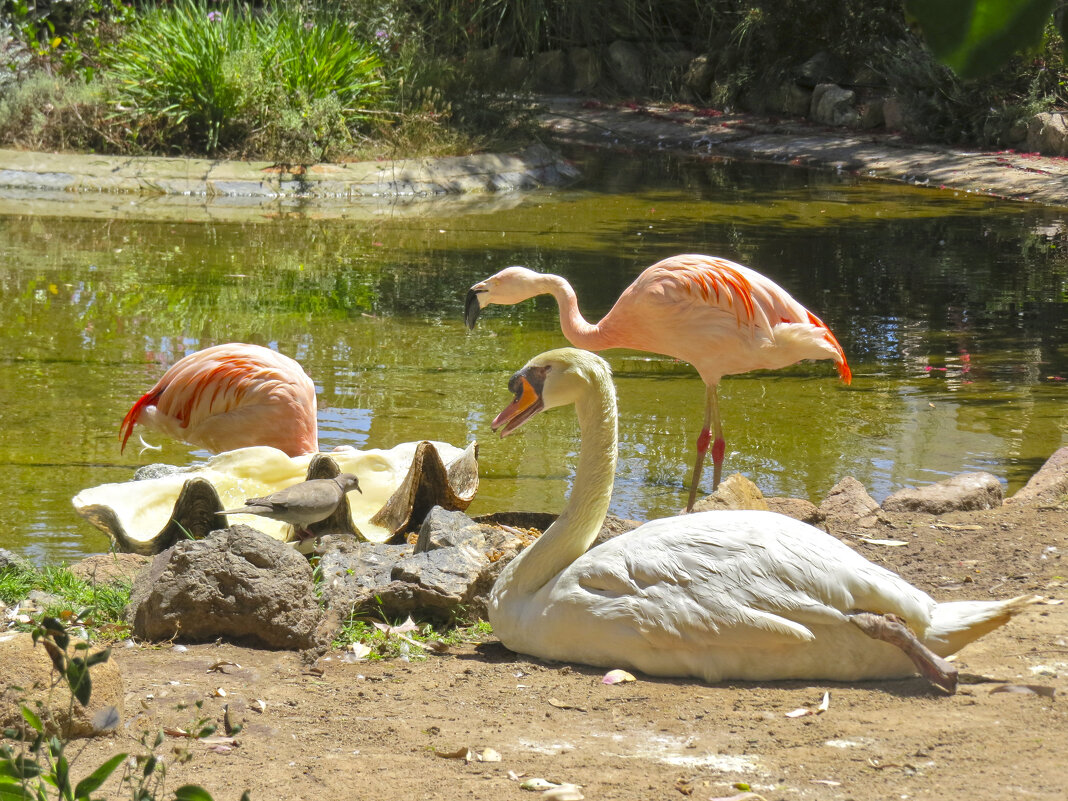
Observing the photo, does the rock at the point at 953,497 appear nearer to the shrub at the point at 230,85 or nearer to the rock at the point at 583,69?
the shrub at the point at 230,85

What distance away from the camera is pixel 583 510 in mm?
3697

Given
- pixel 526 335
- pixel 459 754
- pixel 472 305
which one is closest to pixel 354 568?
pixel 459 754

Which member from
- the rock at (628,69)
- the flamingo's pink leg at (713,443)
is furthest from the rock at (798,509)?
the rock at (628,69)

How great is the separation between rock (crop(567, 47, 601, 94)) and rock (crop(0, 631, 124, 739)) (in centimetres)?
2435

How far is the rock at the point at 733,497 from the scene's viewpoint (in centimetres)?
475

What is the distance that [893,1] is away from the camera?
867 inches

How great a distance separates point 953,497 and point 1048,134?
14536 millimetres

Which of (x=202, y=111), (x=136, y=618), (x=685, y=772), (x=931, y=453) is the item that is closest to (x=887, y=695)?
(x=685, y=772)

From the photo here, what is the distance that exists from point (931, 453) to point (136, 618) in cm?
426

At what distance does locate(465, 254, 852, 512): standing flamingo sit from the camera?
569 cm

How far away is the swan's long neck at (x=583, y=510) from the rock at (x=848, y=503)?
1.64m

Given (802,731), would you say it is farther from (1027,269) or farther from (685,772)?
(1027,269)

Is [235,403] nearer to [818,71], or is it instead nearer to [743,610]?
[743,610]

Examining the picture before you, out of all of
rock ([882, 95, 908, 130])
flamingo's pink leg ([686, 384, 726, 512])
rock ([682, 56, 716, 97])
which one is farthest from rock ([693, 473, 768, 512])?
rock ([682, 56, 716, 97])
